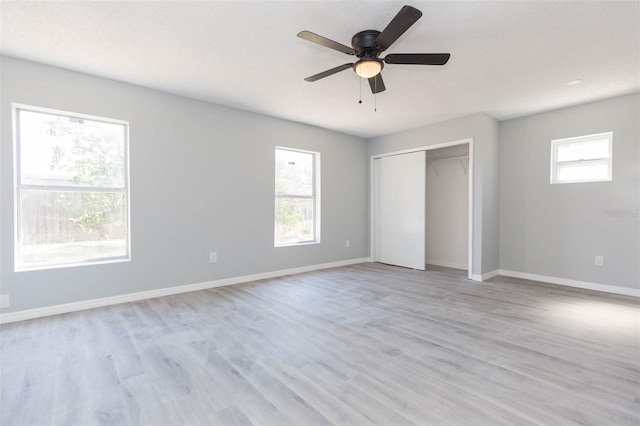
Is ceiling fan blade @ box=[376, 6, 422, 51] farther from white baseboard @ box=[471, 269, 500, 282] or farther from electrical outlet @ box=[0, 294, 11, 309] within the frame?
electrical outlet @ box=[0, 294, 11, 309]

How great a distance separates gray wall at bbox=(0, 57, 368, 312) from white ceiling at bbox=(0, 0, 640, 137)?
253mm

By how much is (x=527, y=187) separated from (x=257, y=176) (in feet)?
13.9

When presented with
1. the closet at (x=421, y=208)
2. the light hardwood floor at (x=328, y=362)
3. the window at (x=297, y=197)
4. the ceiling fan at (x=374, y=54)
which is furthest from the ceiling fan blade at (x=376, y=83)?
the closet at (x=421, y=208)

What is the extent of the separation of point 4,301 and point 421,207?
5.53 meters

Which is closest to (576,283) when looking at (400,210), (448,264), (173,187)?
(448,264)

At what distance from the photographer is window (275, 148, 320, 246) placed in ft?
16.2

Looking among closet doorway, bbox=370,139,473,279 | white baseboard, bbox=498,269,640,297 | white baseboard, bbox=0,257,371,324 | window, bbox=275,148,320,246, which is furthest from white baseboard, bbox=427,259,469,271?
white baseboard, bbox=0,257,371,324

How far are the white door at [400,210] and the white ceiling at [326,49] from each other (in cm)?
162

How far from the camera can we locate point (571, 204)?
4.23 meters

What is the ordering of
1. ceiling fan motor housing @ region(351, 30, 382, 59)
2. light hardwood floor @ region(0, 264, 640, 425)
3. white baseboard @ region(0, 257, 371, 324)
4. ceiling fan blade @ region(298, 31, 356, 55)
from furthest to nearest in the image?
1. white baseboard @ region(0, 257, 371, 324)
2. ceiling fan motor housing @ region(351, 30, 382, 59)
3. ceiling fan blade @ region(298, 31, 356, 55)
4. light hardwood floor @ region(0, 264, 640, 425)

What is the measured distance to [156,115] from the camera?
11.9ft

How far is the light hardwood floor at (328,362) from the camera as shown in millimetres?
1593

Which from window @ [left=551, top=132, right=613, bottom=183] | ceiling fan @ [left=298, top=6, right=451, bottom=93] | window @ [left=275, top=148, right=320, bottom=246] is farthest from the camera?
window @ [left=275, top=148, right=320, bottom=246]

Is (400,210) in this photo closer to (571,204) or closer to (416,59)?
(571,204)
